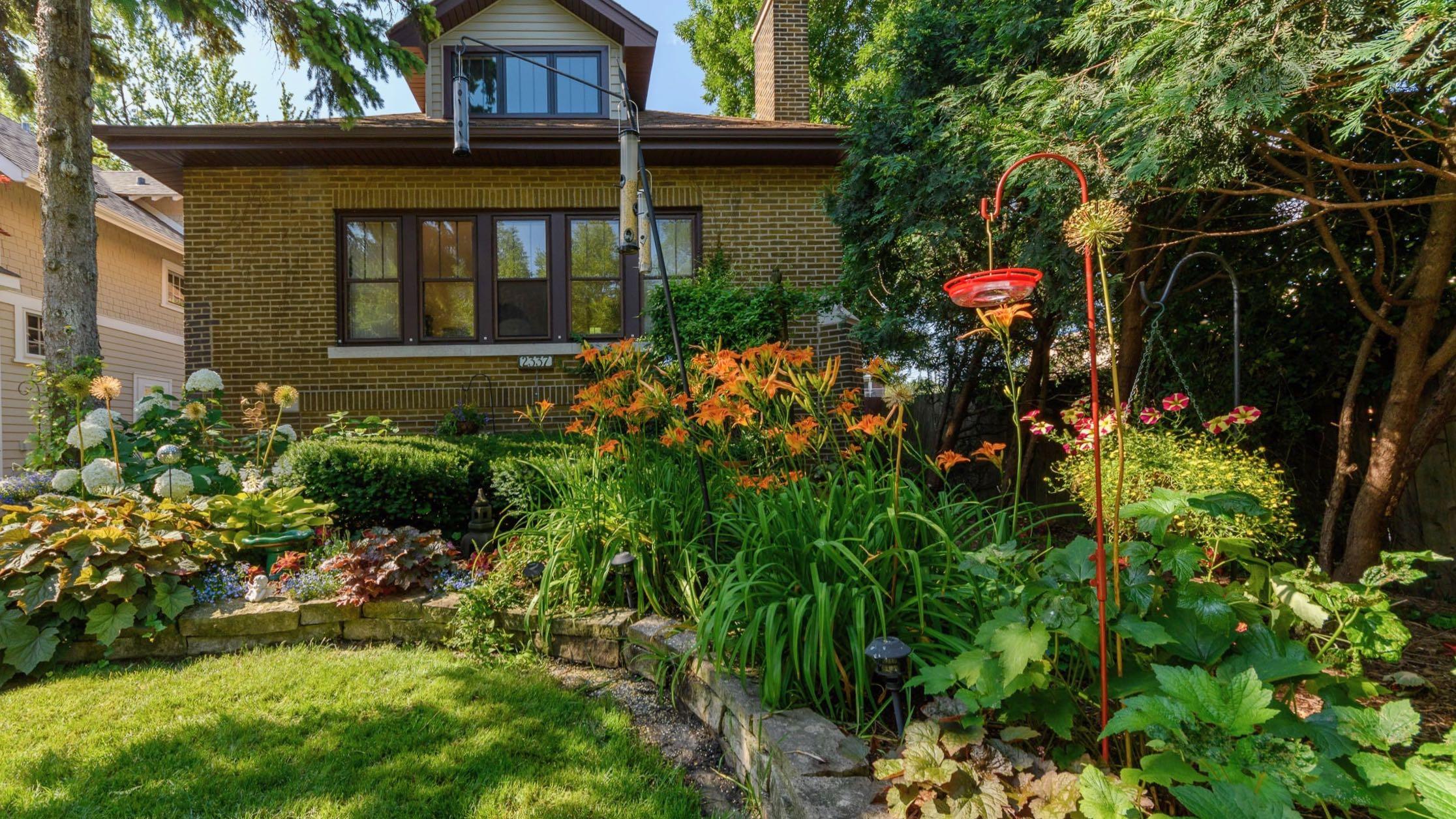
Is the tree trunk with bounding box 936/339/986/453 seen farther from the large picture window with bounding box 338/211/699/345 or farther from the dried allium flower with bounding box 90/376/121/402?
the dried allium flower with bounding box 90/376/121/402

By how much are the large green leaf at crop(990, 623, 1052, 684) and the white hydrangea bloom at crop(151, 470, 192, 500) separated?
4234mm

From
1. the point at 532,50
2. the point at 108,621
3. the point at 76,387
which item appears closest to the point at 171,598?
the point at 108,621

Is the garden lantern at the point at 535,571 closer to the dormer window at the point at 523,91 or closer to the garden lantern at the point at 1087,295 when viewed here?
the garden lantern at the point at 1087,295

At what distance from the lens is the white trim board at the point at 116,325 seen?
948cm

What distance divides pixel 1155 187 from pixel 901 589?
7.66 ft

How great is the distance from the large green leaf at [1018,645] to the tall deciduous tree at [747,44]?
1624cm

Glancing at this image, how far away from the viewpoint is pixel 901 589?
2215mm

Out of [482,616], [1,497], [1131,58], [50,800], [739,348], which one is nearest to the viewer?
[50,800]

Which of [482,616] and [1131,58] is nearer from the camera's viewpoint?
[1131,58]

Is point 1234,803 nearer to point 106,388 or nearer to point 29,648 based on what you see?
point 29,648

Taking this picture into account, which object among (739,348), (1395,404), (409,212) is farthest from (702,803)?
(409,212)

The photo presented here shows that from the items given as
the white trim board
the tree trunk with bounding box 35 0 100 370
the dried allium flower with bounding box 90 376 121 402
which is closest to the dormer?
the tree trunk with bounding box 35 0 100 370

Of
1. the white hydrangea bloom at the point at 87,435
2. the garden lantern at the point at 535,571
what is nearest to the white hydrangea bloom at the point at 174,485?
the white hydrangea bloom at the point at 87,435

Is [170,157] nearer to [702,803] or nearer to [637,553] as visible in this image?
[637,553]
